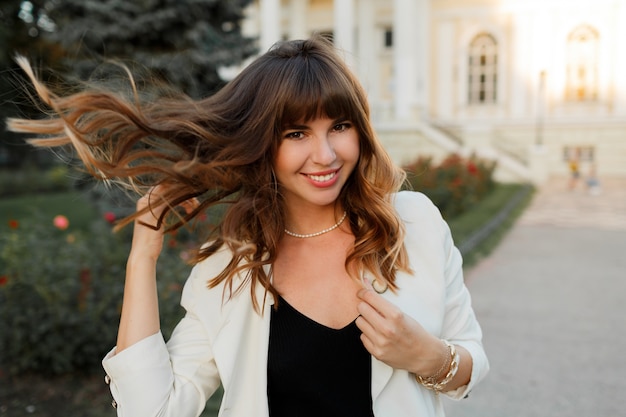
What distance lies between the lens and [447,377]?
1.70 metres

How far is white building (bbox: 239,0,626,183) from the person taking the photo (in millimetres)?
19781

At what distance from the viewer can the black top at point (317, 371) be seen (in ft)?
5.59

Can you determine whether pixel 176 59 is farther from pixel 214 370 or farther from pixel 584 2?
pixel 584 2

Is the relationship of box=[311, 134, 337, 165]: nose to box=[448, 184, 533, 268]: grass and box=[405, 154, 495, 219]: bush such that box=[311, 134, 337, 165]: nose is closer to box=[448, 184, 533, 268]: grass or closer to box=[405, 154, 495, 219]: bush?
box=[448, 184, 533, 268]: grass

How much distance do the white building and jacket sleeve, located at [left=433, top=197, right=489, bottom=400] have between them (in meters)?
18.0

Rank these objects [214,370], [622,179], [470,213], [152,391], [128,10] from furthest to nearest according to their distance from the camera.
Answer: [622,179] → [470,213] → [128,10] → [214,370] → [152,391]

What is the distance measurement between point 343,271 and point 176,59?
750cm

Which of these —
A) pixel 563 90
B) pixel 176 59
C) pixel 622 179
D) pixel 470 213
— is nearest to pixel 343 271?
pixel 176 59

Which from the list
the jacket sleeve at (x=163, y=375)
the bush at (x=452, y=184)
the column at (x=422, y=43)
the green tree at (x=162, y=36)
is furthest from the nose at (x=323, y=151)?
the column at (x=422, y=43)

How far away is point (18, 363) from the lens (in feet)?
13.8

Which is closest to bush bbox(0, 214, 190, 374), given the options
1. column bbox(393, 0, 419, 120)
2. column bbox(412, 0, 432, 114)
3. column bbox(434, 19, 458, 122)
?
column bbox(393, 0, 419, 120)

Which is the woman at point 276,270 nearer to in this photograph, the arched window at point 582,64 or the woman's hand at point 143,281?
the woman's hand at point 143,281

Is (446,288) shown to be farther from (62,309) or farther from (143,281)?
(62,309)

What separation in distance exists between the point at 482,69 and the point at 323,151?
2402 centimetres
